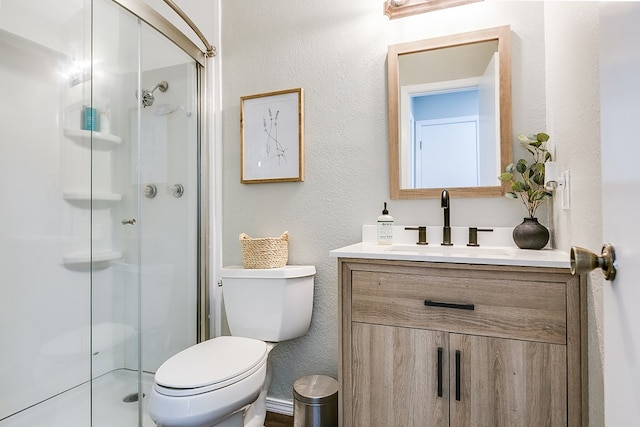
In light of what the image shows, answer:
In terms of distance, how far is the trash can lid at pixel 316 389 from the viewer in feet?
4.72

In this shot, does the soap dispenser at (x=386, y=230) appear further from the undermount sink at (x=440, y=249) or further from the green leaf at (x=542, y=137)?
the green leaf at (x=542, y=137)

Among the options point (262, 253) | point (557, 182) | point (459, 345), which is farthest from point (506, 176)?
point (262, 253)

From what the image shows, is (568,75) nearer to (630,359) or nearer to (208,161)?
(630,359)

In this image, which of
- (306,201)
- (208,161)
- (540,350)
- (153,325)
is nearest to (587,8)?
(540,350)

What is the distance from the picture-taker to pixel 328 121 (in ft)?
5.63

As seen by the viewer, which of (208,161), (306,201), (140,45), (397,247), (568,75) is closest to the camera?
(568,75)

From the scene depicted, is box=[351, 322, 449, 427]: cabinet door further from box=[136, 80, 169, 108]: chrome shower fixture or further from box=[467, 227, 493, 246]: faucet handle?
box=[136, 80, 169, 108]: chrome shower fixture

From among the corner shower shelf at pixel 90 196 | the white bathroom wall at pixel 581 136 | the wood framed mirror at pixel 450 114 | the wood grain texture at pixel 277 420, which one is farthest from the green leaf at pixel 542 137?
the corner shower shelf at pixel 90 196

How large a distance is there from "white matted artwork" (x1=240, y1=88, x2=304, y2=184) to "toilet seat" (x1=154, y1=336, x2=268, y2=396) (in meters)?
0.87

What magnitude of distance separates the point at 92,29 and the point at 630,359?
2.12m

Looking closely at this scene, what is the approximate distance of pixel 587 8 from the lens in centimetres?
92

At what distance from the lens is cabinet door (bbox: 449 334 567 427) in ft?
3.19

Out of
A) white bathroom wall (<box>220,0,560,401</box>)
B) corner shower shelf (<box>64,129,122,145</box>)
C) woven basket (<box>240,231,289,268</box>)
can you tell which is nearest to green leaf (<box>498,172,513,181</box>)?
white bathroom wall (<box>220,0,560,401</box>)

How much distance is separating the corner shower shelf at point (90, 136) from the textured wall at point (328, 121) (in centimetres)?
57
